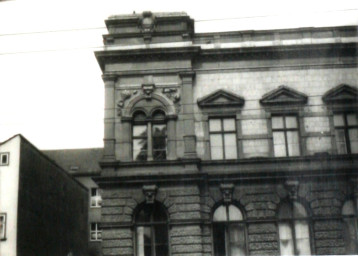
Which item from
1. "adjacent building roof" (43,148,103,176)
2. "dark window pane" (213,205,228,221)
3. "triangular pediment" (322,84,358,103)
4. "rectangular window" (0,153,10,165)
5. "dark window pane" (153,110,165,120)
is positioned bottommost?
"dark window pane" (213,205,228,221)

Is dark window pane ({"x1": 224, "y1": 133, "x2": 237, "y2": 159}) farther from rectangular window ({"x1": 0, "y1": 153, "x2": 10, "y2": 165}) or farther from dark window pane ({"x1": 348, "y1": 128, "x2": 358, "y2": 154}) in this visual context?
rectangular window ({"x1": 0, "y1": 153, "x2": 10, "y2": 165})

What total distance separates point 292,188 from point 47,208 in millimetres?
13222

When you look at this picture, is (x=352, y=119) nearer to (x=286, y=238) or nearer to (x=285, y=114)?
(x=285, y=114)

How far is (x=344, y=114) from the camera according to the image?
19125 mm

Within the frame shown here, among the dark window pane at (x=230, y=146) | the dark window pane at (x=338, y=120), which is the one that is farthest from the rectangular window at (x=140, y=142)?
the dark window pane at (x=338, y=120)

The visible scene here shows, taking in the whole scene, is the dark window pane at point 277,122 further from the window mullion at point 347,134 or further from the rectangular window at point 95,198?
the rectangular window at point 95,198

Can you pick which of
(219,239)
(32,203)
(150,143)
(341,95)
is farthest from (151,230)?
(341,95)

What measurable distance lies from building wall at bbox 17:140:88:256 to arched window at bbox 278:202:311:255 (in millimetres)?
11199

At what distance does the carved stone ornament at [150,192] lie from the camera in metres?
18.0

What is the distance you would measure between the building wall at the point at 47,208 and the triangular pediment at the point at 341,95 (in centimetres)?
1353

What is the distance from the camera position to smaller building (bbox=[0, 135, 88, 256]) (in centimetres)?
2134

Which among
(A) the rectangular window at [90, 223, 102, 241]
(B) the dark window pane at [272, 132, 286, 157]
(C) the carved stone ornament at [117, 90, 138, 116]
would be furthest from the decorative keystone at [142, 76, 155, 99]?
(A) the rectangular window at [90, 223, 102, 241]

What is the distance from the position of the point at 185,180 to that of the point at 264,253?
12.5 feet

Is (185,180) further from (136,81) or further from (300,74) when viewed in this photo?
(300,74)
